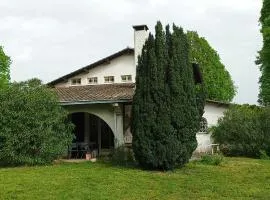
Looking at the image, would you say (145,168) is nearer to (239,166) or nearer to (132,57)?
(239,166)

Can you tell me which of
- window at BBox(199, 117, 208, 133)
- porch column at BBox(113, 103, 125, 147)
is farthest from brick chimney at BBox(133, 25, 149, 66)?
window at BBox(199, 117, 208, 133)

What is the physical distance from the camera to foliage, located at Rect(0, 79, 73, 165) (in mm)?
18547

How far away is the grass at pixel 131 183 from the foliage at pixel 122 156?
134 centimetres

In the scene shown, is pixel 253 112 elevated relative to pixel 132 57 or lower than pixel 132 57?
lower

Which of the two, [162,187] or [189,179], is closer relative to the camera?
[162,187]

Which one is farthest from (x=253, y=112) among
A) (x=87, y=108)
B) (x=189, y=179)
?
(x=189, y=179)

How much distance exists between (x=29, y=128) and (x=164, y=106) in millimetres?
5516

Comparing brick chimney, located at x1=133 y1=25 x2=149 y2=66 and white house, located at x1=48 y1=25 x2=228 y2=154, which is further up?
brick chimney, located at x1=133 y1=25 x2=149 y2=66

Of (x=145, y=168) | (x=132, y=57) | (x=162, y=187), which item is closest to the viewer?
(x=162, y=187)

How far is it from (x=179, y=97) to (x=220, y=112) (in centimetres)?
1230

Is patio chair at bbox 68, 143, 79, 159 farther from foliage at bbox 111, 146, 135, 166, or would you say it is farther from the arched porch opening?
foliage at bbox 111, 146, 135, 166

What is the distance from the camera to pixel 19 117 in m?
18.7

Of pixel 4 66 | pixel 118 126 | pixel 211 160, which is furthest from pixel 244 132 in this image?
pixel 4 66

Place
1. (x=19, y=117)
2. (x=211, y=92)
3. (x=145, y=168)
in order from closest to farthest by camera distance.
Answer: (x=145, y=168) → (x=19, y=117) → (x=211, y=92)
